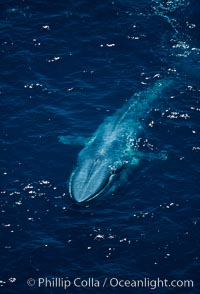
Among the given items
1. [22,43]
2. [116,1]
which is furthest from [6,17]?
[116,1]

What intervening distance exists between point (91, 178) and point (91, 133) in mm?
6438

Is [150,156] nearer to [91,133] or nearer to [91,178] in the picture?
[91,133]

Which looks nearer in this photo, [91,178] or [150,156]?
[91,178]

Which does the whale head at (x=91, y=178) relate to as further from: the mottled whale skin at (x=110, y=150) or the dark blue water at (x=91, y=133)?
the dark blue water at (x=91, y=133)

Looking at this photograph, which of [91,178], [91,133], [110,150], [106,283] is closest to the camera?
[106,283]

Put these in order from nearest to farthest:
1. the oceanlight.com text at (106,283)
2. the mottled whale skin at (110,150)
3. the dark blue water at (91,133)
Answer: the oceanlight.com text at (106,283), the dark blue water at (91,133), the mottled whale skin at (110,150)

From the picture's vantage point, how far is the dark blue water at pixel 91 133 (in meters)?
29.2

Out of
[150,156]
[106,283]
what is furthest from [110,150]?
[106,283]

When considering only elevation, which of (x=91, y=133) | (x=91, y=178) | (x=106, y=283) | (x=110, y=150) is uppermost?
(x=91, y=133)

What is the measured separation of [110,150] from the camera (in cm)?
3600

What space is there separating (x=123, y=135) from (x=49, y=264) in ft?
45.8

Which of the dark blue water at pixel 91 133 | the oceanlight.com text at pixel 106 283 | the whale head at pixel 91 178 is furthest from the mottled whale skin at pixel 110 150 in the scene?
the oceanlight.com text at pixel 106 283

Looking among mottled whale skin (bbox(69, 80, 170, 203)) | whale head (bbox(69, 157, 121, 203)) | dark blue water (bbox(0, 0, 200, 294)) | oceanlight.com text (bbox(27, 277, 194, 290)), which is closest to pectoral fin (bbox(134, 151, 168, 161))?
mottled whale skin (bbox(69, 80, 170, 203))

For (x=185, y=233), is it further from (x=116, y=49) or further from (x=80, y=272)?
(x=116, y=49)
